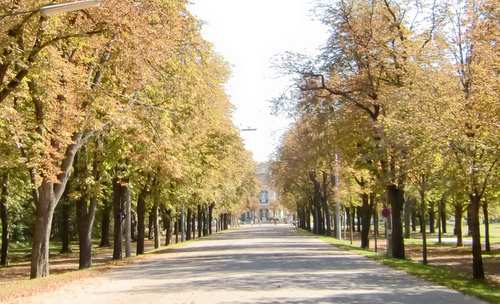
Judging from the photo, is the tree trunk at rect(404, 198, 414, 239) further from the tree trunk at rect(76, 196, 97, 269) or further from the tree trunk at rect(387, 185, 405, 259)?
the tree trunk at rect(76, 196, 97, 269)

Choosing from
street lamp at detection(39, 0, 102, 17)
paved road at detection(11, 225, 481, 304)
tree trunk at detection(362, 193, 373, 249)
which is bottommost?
paved road at detection(11, 225, 481, 304)

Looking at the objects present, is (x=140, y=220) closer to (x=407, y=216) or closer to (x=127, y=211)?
(x=127, y=211)

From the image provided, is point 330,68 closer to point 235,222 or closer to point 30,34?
point 30,34

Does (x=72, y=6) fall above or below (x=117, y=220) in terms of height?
above

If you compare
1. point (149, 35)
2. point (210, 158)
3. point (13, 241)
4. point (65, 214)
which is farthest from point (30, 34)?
point (13, 241)

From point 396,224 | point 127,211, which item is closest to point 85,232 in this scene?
point 127,211

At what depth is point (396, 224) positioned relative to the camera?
30.4 m

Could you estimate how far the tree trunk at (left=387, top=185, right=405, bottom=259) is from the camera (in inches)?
1196

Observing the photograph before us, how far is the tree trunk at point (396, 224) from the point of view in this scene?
30.4 meters

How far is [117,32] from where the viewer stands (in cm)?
1648

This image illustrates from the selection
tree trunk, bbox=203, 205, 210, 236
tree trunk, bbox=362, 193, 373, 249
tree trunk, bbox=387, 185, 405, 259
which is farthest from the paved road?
tree trunk, bbox=203, 205, 210, 236

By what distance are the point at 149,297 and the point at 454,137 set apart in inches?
369

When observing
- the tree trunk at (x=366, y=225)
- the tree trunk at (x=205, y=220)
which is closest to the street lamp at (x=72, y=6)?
the tree trunk at (x=366, y=225)

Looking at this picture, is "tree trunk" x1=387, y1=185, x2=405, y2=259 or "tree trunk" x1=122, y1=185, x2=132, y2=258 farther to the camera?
"tree trunk" x1=122, y1=185, x2=132, y2=258
